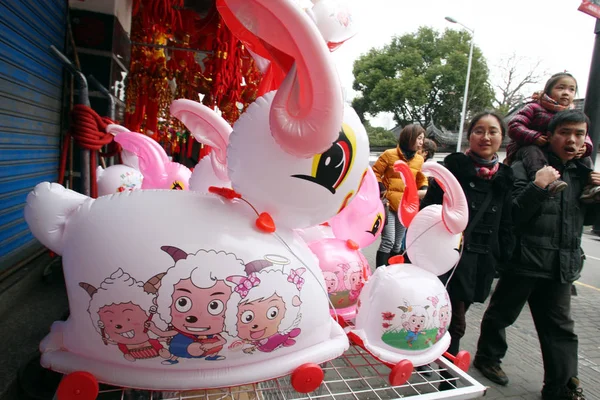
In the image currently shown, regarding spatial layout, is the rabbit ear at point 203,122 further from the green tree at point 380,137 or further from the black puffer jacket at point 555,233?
the green tree at point 380,137

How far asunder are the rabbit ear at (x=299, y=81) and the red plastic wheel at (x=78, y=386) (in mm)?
813

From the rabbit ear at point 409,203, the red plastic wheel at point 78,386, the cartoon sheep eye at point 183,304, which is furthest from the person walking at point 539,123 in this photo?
the red plastic wheel at point 78,386

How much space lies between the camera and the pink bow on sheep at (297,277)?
1105 mm

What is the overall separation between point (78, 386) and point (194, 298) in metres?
0.39

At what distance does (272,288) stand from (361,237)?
3.40ft

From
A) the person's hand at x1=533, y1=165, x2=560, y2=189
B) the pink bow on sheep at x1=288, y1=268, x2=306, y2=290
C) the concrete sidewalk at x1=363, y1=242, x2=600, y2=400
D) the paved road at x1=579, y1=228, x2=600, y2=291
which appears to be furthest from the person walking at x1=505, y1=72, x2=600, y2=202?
the paved road at x1=579, y1=228, x2=600, y2=291

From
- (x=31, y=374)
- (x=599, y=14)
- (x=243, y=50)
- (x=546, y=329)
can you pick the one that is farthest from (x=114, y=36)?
(x=599, y=14)

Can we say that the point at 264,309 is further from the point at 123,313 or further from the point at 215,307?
the point at 123,313

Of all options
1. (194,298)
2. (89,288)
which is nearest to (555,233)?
(194,298)

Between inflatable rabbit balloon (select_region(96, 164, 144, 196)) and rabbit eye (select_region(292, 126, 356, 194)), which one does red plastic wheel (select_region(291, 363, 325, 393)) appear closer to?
rabbit eye (select_region(292, 126, 356, 194))

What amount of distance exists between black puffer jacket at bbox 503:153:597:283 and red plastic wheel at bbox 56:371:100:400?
2350mm

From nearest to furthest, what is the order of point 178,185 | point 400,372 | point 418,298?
point 400,372 < point 418,298 < point 178,185

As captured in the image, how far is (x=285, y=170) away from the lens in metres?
1.10

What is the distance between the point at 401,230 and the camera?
13.8 ft
